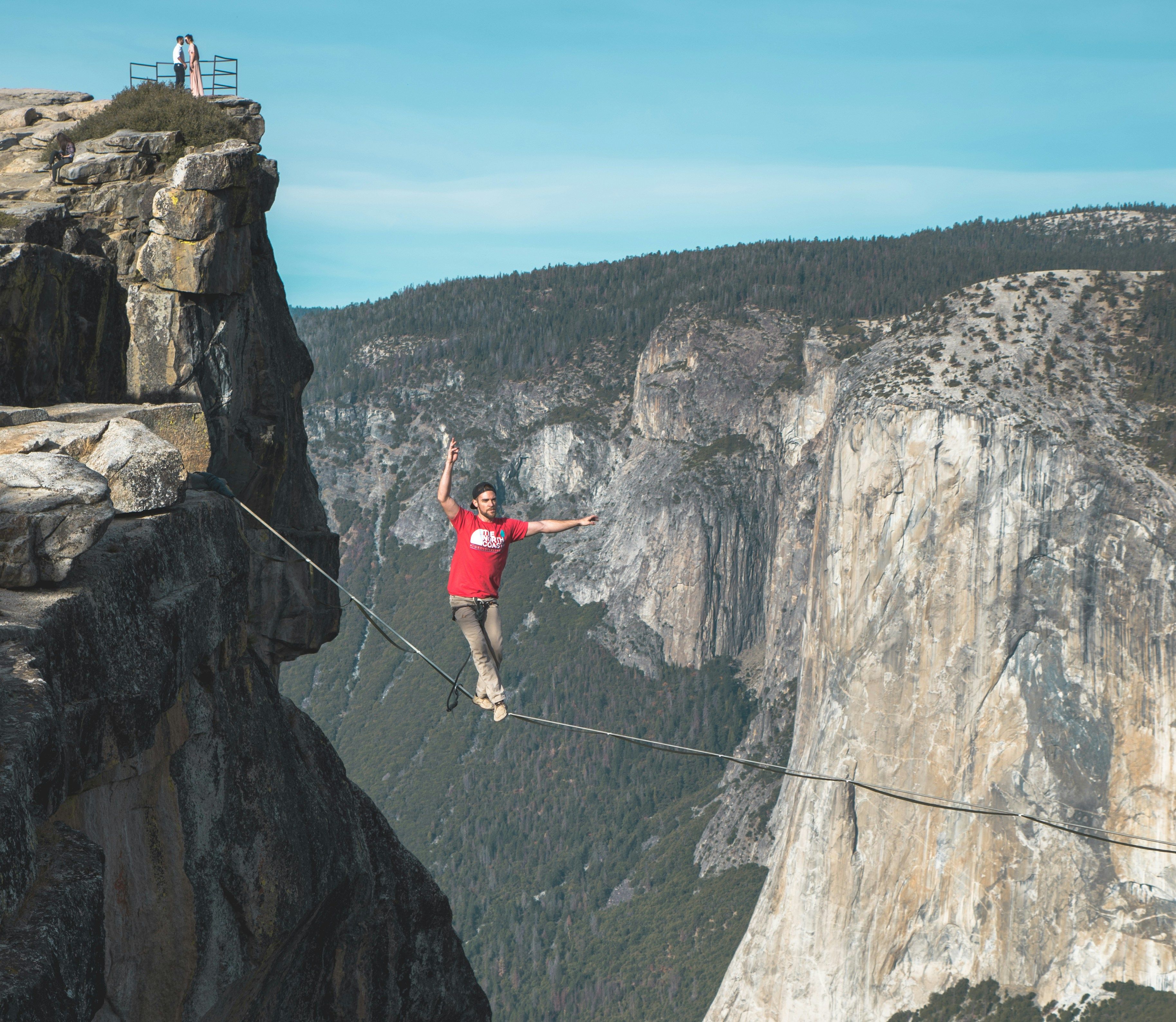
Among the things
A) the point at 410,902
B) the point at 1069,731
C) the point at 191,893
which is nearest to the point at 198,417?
the point at 191,893

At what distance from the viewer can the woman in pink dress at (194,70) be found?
28828mm

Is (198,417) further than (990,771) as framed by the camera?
No

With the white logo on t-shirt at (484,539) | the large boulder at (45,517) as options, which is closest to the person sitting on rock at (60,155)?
the white logo on t-shirt at (484,539)

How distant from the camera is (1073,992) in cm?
7656

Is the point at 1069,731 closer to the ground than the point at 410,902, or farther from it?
closer to the ground

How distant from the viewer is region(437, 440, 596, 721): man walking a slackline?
1634 centimetres

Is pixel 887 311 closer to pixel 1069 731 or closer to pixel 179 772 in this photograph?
pixel 1069 731

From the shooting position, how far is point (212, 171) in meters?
23.2

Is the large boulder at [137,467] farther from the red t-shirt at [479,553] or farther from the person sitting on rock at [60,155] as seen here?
the person sitting on rock at [60,155]

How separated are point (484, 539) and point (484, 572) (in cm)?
53

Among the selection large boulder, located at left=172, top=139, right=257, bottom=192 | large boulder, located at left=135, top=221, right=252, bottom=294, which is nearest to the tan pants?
large boulder, located at left=135, top=221, right=252, bottom=294

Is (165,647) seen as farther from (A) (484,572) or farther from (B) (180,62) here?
(B) (180,62)

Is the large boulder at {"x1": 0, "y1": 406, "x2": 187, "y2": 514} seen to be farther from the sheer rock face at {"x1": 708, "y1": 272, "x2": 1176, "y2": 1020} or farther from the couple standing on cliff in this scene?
the sheer rock face at {"x1": 708, "y1": 272, "x2": 1176, "y2": 1020}

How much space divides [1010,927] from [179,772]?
80.3 m
